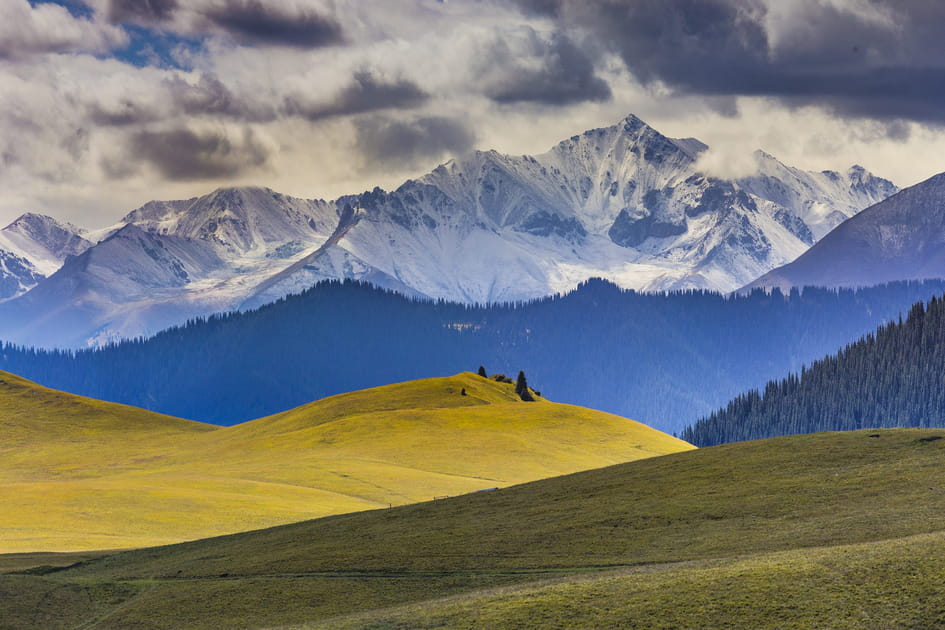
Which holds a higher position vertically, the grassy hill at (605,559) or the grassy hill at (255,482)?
the grassy hill at (255,482)

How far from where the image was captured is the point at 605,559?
69062 millimetres

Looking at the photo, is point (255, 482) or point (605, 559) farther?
point (255, 482)

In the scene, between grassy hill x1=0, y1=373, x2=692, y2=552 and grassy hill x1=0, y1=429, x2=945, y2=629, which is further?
grassy hill x1=0, y1=373, x2=692, y2=552

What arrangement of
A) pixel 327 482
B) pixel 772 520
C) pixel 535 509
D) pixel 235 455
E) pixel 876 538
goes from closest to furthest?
pixel 876 538 < pixel 772 520 < pixel 535 509 < pixel 327 482 < pixel 235 455

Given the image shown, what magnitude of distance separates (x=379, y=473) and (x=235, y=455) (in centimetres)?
4909

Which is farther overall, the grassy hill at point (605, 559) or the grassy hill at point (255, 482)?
the grassy hill at point (255, 482)

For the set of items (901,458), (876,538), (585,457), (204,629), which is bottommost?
(204,629)

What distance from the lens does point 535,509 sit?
89938mm

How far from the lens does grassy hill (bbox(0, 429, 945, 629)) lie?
49.2 meters

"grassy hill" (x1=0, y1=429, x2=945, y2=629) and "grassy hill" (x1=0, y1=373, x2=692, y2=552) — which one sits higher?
"grassy hill" (x1=0, y1=373, x2=692, y2=552)

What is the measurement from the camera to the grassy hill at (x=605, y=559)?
49.2 meters

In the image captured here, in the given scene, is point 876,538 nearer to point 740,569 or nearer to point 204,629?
point 740,569

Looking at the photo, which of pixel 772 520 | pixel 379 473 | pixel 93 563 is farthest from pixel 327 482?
pixel 772 520

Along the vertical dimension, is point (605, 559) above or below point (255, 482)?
below
